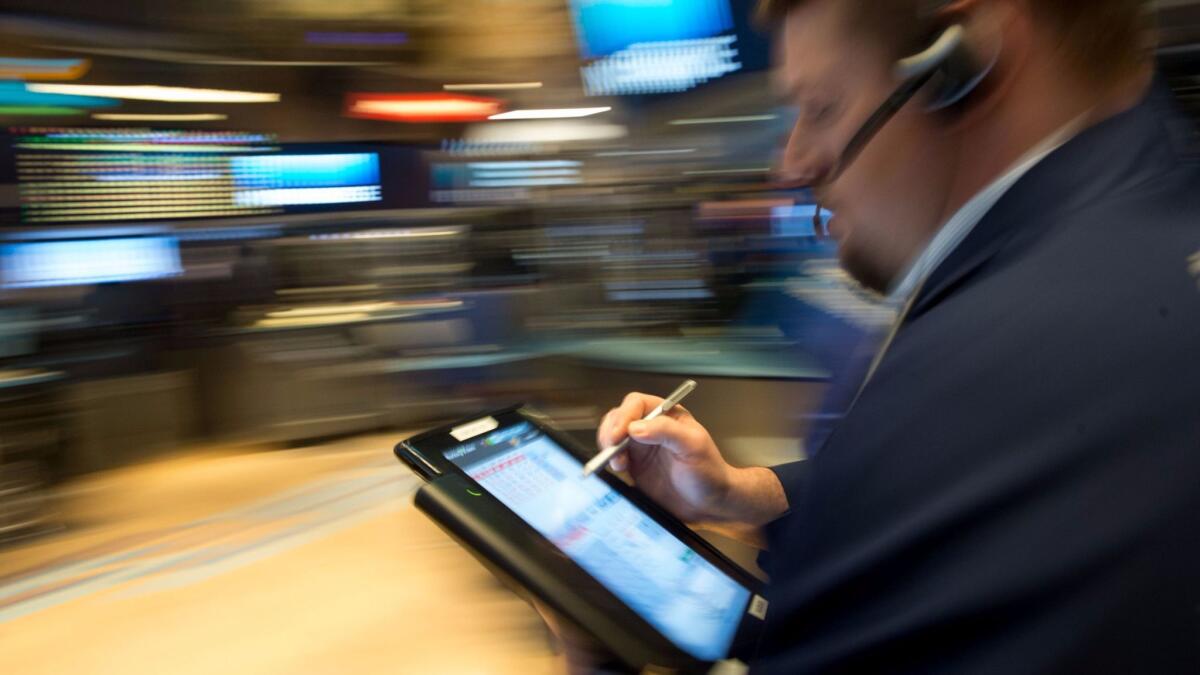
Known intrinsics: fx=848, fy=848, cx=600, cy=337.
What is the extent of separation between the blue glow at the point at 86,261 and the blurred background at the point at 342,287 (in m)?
0.01

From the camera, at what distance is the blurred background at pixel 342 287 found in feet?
9.68

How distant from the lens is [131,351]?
15.2 feet

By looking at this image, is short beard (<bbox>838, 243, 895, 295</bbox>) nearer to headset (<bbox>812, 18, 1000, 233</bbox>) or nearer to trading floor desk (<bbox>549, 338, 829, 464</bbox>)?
headset (<bbox>812, 18, 1000, 233</bbox>)

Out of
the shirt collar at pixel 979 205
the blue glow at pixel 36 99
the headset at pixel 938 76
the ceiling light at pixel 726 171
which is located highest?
the blue glow at pixel 36 99

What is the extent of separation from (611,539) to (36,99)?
4766mm

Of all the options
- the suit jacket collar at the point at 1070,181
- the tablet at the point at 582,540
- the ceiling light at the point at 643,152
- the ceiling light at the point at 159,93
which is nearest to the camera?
the suit jacket collar at the point at 1070,181

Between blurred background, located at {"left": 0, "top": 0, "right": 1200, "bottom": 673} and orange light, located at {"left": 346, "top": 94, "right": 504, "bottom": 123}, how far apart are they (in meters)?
0.03

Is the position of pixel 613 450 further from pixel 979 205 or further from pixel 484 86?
pixel 484 86

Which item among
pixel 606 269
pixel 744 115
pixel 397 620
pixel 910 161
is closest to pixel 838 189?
pixel 910 161

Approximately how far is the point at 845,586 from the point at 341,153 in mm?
5322

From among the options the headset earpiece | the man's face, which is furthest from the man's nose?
the headset earpiece

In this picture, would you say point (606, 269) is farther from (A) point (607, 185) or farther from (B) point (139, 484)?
(B) point (139, 484)

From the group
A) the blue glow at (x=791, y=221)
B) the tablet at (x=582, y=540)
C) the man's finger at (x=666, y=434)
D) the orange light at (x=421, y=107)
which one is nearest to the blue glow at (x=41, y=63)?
the orange light at (x=421, y=107)

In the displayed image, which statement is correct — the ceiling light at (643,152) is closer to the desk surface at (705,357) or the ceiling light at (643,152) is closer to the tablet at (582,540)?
the desk surface at (705,357)
